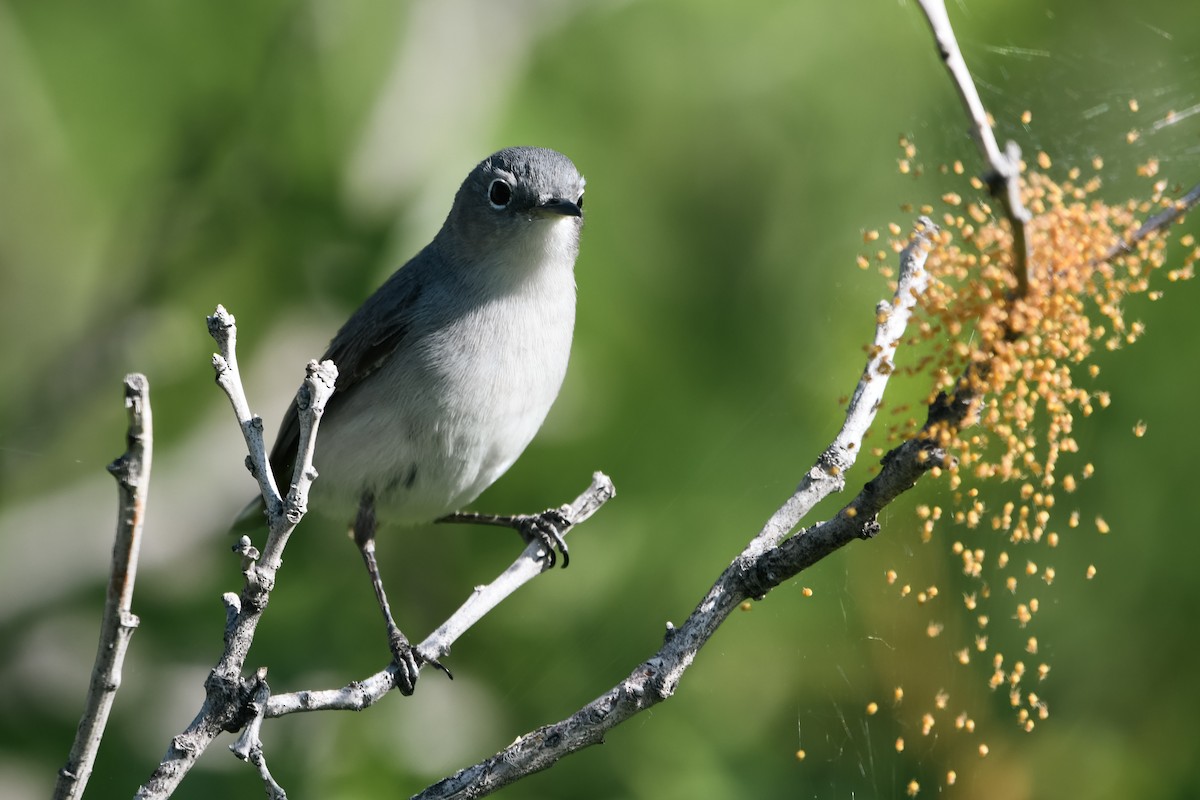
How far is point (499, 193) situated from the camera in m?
3.26

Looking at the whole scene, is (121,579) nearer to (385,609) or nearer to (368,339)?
(385,609)

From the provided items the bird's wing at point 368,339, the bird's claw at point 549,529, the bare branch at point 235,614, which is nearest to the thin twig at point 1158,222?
the bare branch at point 235,614

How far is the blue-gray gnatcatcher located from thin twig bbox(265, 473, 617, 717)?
0.46 m

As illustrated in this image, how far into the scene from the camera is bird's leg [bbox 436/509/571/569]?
3.07 meters

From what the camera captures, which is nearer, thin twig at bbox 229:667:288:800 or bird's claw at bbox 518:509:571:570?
thin twig at bbox 229:667:288:800

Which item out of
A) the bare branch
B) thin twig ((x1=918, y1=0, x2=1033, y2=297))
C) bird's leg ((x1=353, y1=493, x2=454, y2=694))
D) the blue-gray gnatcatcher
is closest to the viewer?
thin twig ((x1=918, y1=0, x2=1033, y2=297))

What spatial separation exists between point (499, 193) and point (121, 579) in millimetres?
2086

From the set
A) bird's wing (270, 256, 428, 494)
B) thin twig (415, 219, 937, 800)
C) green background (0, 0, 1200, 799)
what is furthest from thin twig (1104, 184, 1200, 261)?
bird's wing (270, 256, 428, 494)

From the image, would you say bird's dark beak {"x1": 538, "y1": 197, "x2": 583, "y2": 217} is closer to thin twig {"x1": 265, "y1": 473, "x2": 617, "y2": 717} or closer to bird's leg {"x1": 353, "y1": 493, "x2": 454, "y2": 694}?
thin twig {"x1": 265, "y1": 473, "x2": 617, "y2": 717}

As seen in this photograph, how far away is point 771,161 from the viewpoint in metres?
3.37

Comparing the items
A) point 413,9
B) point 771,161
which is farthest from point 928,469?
point 413,9

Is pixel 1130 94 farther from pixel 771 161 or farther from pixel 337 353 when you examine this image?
pixel 337 353

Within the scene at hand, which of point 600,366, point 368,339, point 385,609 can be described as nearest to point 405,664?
point 385,609

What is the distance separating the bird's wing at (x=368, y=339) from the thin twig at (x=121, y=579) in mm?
1965
